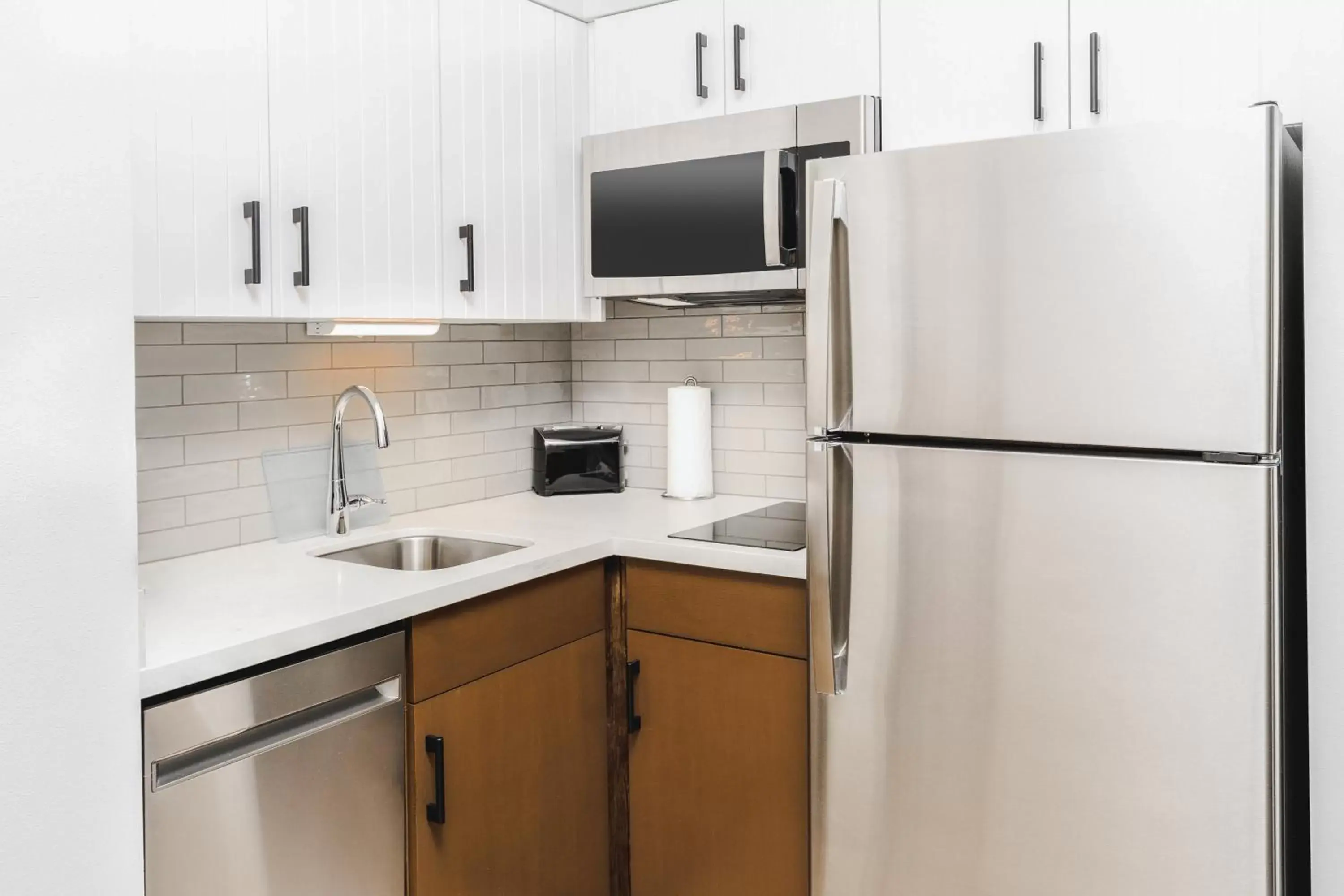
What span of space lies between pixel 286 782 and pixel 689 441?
1.37 meters

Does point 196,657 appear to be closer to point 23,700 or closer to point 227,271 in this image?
point 23,700

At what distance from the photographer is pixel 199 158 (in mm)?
1735

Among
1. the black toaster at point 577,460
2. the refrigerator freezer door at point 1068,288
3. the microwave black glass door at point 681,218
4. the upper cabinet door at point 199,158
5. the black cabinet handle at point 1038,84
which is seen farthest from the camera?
the black toaster at point 577,460

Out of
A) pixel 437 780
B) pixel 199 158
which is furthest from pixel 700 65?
pixel 437 780

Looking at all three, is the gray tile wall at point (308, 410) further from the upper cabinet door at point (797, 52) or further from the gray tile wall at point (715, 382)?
the upper cabinet door at point (797, 52)

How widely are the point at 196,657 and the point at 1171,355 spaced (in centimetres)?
144

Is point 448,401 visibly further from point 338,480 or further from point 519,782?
point 519,782

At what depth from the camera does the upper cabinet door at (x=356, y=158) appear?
6.16 feet

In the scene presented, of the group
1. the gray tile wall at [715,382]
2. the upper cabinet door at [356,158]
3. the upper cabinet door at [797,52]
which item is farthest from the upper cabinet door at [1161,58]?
the upper cabinet door at [356,158]

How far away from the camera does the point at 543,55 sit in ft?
8.04

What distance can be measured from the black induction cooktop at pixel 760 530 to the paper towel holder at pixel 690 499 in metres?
0.19

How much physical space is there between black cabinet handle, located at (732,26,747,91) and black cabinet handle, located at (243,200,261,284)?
42.4 inches

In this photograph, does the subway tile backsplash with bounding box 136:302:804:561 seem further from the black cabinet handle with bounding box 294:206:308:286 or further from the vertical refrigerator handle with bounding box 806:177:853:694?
the vertical refrigerator handle with bounding box 806:177:853:694

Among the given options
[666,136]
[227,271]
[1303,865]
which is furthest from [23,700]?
[1303,865]
